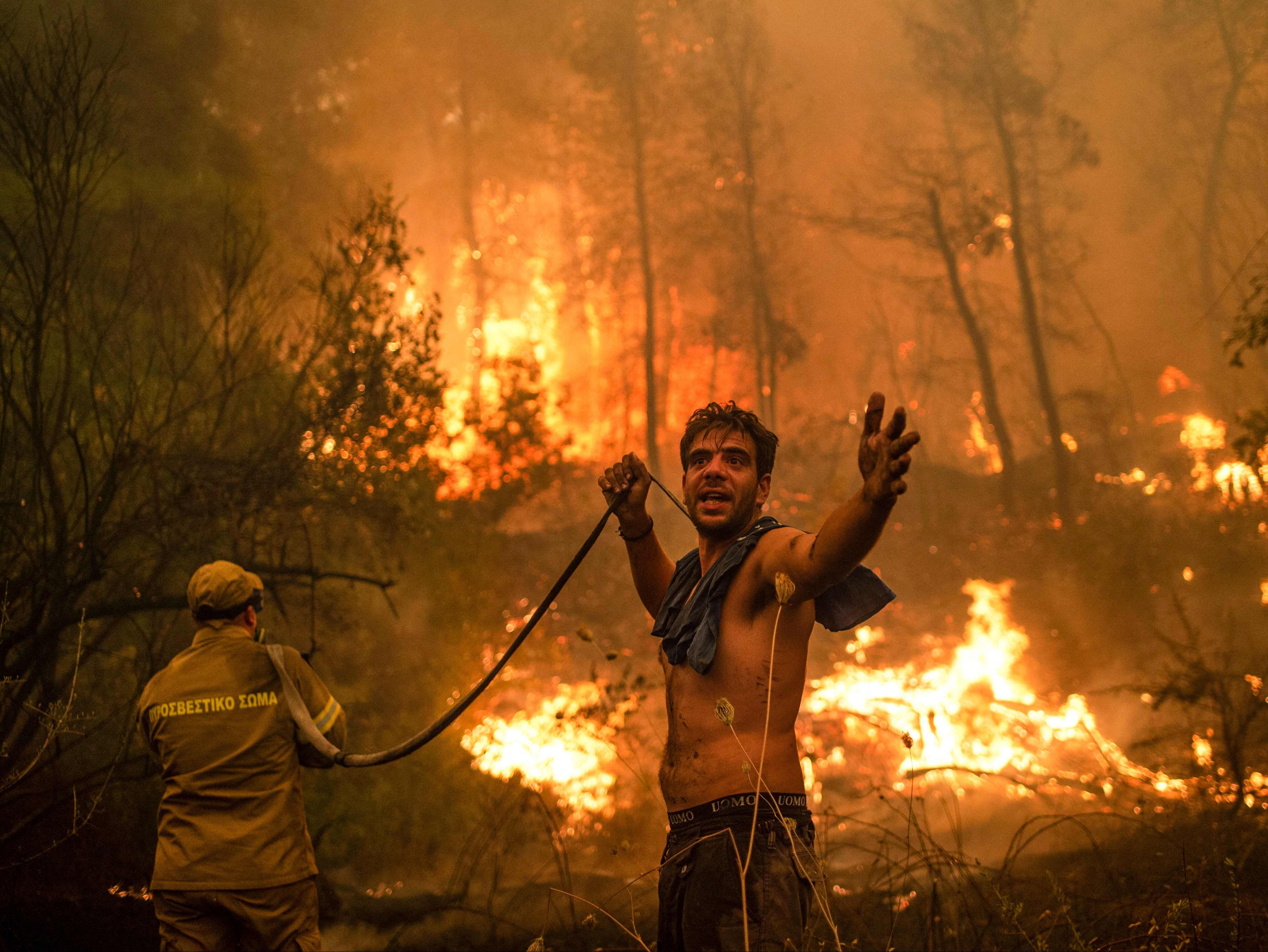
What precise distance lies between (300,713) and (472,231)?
43.4ft

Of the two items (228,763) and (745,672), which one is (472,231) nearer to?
(228,763)

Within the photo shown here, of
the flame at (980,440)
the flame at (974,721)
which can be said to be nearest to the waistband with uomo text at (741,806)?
the flame at (974,721)

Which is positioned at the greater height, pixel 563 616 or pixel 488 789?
pixel 563 616

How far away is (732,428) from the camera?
2.70 meters

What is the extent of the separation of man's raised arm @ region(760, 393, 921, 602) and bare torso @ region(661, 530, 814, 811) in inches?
6.7

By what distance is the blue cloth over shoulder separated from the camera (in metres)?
2.38

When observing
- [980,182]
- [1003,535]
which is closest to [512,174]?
[980,182]

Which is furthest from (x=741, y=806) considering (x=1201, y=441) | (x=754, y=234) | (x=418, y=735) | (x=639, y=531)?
(x=754, y=234)

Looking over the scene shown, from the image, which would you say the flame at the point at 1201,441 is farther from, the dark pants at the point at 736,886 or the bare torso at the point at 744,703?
the dark pants at the point at 736,886

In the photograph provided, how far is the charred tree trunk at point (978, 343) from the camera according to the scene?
13.2 metres

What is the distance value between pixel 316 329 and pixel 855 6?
12285 millimetres

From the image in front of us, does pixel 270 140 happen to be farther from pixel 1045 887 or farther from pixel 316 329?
pixel 1045 887

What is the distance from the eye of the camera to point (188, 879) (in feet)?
9.70

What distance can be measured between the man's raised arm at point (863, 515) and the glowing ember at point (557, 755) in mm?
6783
